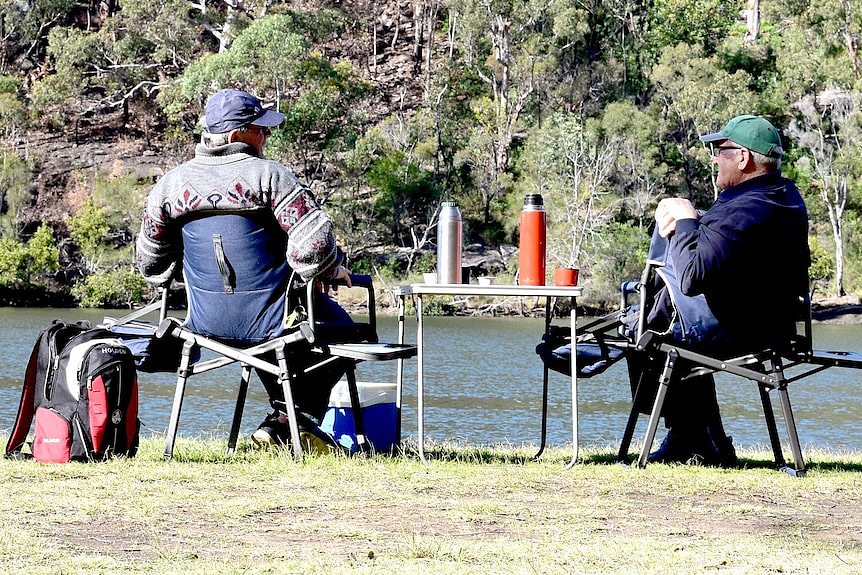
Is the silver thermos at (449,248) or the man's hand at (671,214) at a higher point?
the man's hand at (671,214)

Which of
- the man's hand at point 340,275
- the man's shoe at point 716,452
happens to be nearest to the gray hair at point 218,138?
the man's hand at point 340,275

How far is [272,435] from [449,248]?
929 mm

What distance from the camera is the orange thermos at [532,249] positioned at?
4.51 metres

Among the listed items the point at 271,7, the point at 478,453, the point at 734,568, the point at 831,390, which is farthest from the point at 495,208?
the point at 734,568

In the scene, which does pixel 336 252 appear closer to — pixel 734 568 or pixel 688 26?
pixel 734 568

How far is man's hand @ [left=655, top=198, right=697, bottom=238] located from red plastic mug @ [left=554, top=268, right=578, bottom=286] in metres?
0.34

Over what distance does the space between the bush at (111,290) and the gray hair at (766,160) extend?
102 ft

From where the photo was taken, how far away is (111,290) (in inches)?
1357

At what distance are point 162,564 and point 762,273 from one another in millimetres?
2348

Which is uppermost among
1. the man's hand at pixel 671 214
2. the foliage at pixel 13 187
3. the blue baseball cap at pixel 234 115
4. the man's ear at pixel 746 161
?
the foliage at pixel 13 187

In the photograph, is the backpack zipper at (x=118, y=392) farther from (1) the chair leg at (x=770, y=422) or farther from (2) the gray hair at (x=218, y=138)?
(1) the chair leg at (x=770, y=422)


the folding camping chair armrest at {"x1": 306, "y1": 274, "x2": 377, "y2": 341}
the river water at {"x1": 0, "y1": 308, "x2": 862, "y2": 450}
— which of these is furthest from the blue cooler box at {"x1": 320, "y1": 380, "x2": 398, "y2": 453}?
the river water at {"x1": 0, "y1": 308, "x2": 862, "y2": 450}

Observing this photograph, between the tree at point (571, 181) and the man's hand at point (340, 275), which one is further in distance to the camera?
the tree at point (571, 181)

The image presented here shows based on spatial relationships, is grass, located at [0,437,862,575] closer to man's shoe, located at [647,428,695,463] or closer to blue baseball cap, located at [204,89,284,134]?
man's shoe, located at [647,428,695,463]
